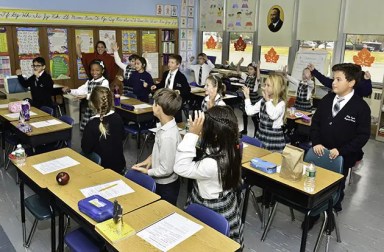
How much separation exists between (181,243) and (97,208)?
1.80 feet

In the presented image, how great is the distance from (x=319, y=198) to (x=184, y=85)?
3.45 metres

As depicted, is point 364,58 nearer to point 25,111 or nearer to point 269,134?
point 269,134

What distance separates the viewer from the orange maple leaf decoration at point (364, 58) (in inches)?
255

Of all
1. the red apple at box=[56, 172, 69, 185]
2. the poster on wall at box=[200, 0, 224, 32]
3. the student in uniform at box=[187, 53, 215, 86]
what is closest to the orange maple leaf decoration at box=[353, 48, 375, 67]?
the student in uniform at box=[187, 53, 215, 86]

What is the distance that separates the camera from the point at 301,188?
2445mm

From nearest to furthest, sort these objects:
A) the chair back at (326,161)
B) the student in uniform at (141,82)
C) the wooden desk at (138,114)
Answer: the chair back at (326,161) → the wooden desk at (138,114) → the student in uniform at (141,82)

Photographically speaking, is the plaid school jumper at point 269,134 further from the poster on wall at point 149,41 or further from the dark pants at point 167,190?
the poster on wall at point 149,41

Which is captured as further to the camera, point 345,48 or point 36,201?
point 345,48

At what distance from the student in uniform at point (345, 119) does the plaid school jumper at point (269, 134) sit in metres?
0.52

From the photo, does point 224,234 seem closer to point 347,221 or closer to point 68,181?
point 68,181

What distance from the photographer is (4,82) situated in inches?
250

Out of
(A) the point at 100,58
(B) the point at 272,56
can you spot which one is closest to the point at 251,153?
(A) the point at 100,58

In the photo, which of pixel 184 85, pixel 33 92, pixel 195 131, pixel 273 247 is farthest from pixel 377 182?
pixel 33 92

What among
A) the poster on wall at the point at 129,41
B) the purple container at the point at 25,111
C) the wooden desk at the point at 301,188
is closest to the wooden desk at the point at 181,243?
the wooden desk at the point at 301,188
